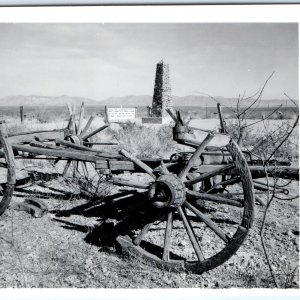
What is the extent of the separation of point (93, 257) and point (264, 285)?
1.93 m

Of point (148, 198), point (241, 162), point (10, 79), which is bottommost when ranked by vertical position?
point (148, 198)

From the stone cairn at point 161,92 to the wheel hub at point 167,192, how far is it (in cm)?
1817

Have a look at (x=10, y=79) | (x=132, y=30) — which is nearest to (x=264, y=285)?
(x=132, y=30)

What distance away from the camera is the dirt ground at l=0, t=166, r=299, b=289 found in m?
3.28

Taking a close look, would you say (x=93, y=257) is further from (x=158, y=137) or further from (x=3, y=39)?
(x=158, y=137)

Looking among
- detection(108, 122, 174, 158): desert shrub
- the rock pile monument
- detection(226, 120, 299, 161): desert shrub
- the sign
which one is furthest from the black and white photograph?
the rock pile monument

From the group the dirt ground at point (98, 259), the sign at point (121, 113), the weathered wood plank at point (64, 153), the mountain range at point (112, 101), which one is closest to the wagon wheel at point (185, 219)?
the dirt ground at point (98, 259)

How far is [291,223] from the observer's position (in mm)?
4766

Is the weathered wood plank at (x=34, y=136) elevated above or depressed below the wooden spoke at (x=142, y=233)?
above

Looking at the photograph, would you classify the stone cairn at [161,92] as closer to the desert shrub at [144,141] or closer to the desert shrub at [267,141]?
the desert shrub at [144,141]

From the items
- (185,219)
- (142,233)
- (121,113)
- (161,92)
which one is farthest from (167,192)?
(161,92)

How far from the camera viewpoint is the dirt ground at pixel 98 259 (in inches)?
129

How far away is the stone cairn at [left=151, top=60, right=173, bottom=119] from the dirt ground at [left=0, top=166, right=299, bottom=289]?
17.0 m

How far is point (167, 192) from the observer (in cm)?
317
